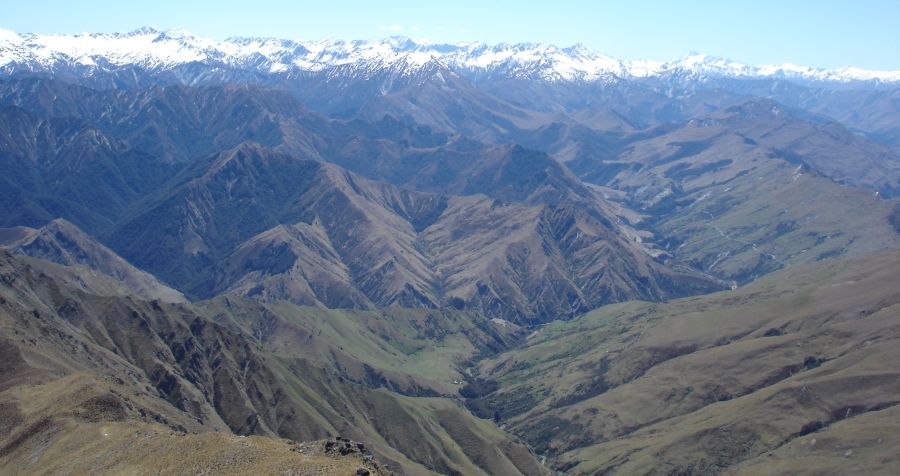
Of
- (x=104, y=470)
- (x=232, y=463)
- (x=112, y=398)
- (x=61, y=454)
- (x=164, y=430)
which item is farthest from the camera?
(x=112, y=398)

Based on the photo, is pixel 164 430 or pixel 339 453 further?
pixel 164 430

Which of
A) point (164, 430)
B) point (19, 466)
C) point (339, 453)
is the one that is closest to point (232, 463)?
point (339, 453)

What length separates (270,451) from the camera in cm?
14962

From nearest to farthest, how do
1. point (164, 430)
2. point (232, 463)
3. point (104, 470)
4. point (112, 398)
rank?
point (232, 463), point (104, 470), point (164, 430), point (112, 398)

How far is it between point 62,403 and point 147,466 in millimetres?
49687

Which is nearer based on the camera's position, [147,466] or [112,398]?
[147,466]

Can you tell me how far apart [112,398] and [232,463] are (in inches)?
2559

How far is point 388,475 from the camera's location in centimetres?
15500

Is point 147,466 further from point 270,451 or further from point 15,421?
point 15,421

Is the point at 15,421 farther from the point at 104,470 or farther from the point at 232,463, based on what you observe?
the point at 232,463

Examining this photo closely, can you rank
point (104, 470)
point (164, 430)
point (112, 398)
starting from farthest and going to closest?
point (112, 398) < point (164, 430) < point (104, 470)

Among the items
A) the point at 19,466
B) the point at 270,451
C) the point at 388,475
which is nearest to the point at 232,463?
the point at 270,451

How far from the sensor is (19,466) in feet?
570

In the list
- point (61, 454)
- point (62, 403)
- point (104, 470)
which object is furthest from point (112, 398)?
point (104, 470)
